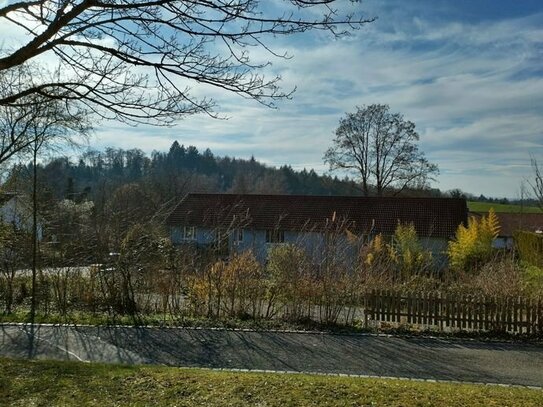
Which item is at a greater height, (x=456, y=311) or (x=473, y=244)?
(x=473, y=244)

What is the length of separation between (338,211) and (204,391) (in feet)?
108

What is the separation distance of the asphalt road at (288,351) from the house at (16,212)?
490cm

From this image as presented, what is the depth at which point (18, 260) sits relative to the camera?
50.4 feet

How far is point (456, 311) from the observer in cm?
1361

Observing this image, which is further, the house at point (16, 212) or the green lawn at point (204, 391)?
the house at point (16, 212)

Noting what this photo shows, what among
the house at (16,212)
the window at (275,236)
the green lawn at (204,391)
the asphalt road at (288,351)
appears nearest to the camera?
the green lawn at (204,391)

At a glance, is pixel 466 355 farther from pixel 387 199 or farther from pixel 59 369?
pixel 387 199

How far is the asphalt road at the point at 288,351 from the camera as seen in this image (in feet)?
30.8

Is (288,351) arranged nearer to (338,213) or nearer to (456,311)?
(456,311)

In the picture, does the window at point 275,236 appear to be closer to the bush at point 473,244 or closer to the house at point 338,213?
the house at point 338,213

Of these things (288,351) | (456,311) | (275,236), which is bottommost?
(288,351)

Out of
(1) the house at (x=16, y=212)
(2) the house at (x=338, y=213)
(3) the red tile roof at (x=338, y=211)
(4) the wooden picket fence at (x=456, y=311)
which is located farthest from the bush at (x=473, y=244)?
(1) the house at (x=16, y=212)

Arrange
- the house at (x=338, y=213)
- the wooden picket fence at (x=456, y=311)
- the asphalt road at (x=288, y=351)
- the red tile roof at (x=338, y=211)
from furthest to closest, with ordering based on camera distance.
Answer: the red tile roof at (x=338, y=211) → the house at (x=338, y=213) → the wooden picket fence at (x=456, y=311) → the asphalt road at (x=288, y=351)

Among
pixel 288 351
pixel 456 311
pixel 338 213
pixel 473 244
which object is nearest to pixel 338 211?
pixel 338 213
